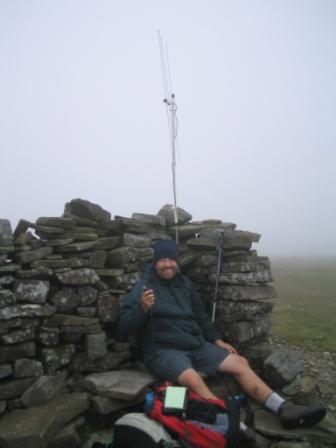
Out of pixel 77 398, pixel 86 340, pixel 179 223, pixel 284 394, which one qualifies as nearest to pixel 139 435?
pixel 77 398

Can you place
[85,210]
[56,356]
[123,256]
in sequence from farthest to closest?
[85,210] → [123,256] → [56,356]

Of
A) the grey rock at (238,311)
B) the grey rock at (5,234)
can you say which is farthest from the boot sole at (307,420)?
the grey rock at (5,234)

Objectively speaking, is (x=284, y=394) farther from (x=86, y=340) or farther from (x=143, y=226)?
(x=143, y=226)

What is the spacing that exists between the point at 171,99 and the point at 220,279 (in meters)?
5.14

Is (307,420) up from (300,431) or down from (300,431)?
up

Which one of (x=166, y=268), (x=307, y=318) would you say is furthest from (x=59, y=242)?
(x=307, y=318)

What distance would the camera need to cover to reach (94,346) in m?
6.68

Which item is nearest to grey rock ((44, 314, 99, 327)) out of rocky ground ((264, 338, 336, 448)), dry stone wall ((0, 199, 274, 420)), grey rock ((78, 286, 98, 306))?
dry stone wall ((0, 199, 274, 420))

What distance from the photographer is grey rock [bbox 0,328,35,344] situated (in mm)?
5887

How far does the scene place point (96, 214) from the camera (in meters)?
7.83

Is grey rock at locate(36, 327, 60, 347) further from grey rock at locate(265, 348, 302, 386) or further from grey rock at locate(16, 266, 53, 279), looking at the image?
grey rock at locate(265, 348, 302, 386)

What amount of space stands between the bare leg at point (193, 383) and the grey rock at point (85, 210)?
3.83 m

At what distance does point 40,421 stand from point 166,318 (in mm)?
2726

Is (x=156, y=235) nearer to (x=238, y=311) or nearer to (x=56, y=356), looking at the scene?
(x=238, y=311)
